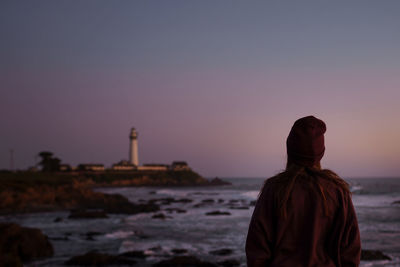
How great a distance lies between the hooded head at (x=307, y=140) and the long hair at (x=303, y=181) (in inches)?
1.7

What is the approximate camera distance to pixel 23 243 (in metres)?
13.2

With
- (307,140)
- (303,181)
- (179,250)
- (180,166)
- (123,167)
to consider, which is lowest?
(179,250)

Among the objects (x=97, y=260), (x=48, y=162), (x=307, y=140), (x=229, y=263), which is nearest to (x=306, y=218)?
(x=307, y=140)

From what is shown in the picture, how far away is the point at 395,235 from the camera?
20.8 metres

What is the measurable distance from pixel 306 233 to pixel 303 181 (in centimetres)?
27

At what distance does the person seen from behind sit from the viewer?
225 cm

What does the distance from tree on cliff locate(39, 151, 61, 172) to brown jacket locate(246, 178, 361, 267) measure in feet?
305

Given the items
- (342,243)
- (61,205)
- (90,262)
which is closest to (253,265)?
(342,243)

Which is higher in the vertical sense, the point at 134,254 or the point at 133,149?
the point at 133,149

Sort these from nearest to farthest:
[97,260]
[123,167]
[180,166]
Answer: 1. [97,260]
2. [123,167]
3. [180,166]

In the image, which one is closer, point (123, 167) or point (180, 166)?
point (123, 167)

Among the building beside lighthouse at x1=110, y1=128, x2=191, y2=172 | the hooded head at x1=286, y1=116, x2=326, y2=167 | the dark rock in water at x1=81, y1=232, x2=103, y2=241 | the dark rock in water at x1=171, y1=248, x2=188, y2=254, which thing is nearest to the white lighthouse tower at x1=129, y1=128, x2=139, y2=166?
the building beside lighthouse at x1=110, y1=128, x2=191, y2=172

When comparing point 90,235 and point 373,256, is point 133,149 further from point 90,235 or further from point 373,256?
point 373,256

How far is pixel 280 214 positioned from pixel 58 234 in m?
19.1
